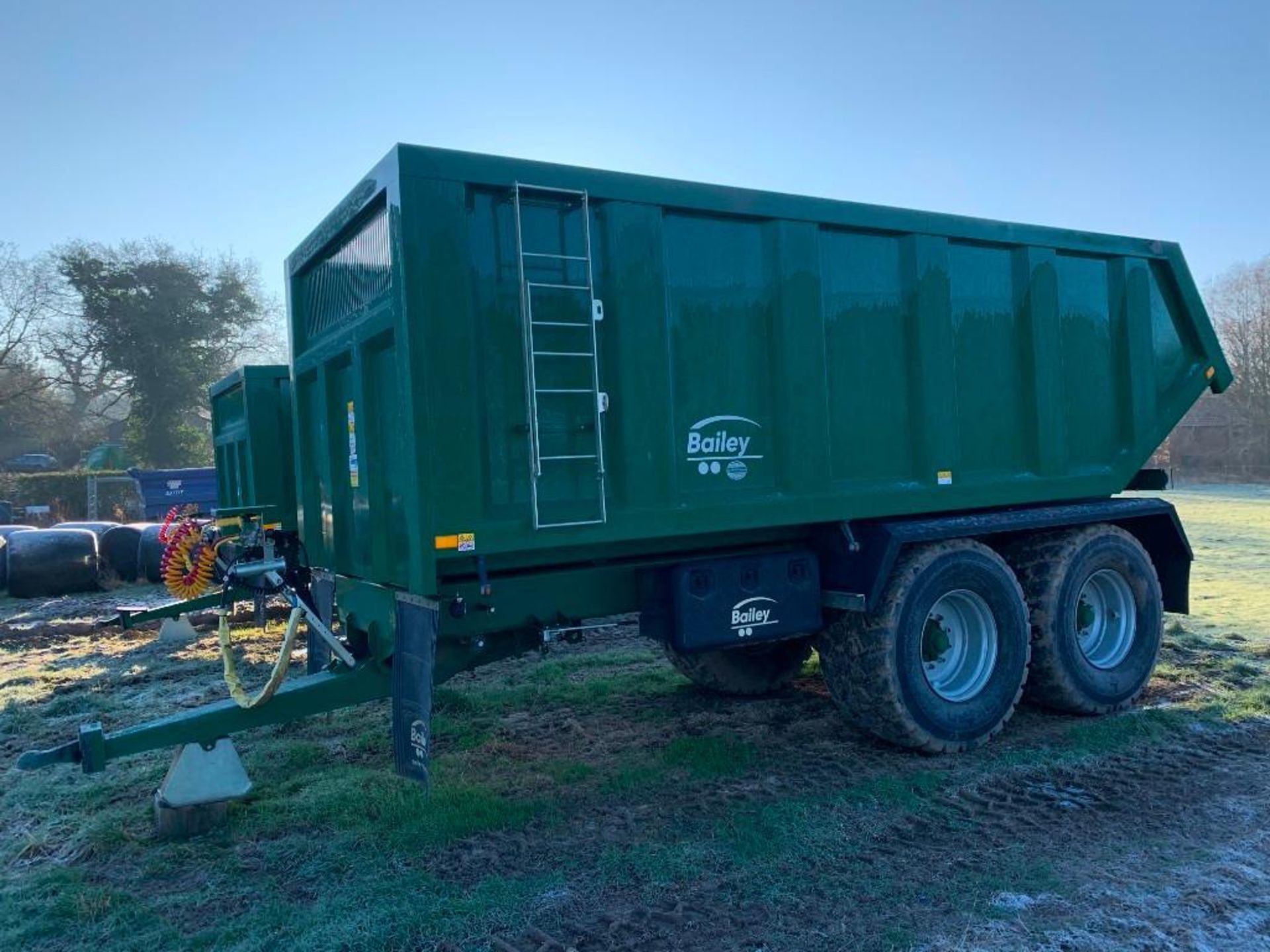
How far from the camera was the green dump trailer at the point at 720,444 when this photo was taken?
4.22 meters

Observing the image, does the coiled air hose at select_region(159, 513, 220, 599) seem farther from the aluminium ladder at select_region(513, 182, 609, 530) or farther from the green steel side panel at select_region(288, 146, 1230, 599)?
the aluminium ladder at select_region(513, 182, 609, 530)

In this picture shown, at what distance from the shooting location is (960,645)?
5820mm

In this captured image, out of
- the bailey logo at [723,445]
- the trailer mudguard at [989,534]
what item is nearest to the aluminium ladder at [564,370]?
the bailey logo at [723,445]

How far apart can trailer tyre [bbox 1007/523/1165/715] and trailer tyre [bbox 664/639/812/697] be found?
4.96 ft

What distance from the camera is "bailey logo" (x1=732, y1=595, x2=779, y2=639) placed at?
5.06 meters

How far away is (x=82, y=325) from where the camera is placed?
3150cm

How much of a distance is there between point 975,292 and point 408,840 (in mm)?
4489

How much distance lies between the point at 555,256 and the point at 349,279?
4.20 ft

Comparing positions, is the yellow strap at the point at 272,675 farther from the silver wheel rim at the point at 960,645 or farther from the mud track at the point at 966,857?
the silver wheel rim at the point at 960,645

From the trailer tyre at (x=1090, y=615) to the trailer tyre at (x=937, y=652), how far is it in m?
0.27

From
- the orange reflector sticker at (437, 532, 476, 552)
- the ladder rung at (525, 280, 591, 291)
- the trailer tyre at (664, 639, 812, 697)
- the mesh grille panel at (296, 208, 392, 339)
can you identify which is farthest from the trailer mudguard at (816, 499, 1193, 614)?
the mesh grille panel at (296, 208, 392, 339)

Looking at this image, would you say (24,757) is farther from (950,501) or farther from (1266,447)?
(1266,447)

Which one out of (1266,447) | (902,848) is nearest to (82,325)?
(902,848)

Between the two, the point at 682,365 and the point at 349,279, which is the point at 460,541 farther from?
the point at 349,279
